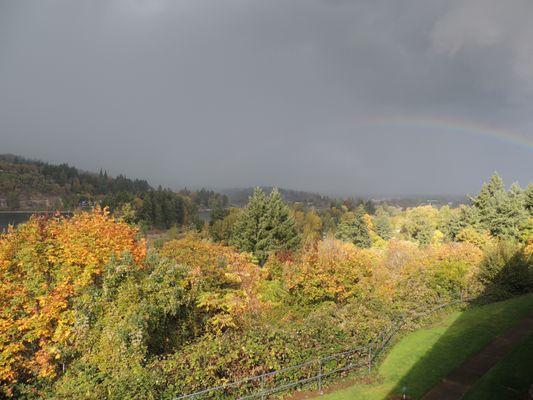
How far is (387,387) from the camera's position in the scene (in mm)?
13359

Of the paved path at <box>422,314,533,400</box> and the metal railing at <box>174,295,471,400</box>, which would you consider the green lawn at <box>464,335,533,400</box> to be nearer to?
Answer: the paved path at <box>422,314,533,400</box>

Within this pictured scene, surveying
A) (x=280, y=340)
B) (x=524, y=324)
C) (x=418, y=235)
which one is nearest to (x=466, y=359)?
(x=524, y=324)

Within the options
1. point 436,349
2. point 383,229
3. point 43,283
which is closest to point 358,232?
point 383,229

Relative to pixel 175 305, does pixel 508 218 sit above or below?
above

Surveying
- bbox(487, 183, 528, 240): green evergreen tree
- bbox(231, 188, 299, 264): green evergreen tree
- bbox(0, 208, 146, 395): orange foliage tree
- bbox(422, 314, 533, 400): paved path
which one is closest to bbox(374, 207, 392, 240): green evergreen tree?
bbox(487, 183, 528, 240): green evergreen tree

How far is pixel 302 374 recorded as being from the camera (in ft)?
45.8

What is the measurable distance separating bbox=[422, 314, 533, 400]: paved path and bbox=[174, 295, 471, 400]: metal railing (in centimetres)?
283

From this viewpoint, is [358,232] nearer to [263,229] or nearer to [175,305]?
[263,229]

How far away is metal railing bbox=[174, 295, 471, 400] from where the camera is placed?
41.2 ft

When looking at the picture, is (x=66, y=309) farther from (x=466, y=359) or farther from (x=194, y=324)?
(x=466, y=359)

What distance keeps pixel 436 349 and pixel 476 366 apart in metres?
2.25

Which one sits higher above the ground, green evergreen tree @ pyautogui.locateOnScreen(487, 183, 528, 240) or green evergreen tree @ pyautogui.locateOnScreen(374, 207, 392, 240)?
green evergreen tree @ pyautogui.locateOnScreen(487, 183, 528, 240)

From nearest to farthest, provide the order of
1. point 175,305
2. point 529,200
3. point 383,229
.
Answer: point 175,305
point 529,200
point 383,229

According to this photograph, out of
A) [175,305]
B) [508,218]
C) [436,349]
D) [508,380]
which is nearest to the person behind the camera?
[508,380]
